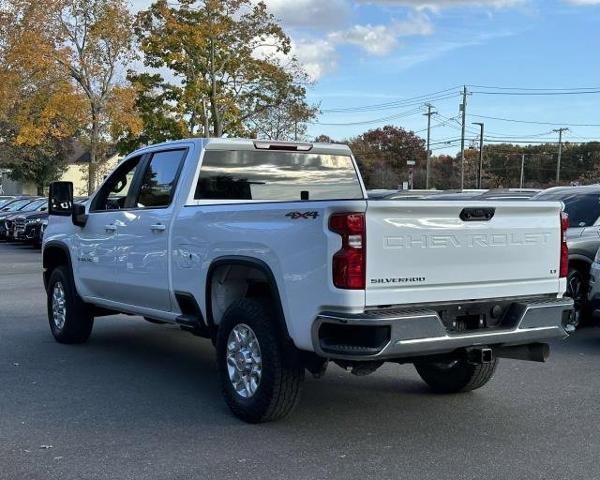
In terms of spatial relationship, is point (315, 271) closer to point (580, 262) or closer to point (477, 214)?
point (477, 214)

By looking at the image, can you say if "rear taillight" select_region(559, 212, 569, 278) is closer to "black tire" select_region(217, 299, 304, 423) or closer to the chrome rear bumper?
the chrome rear bumper

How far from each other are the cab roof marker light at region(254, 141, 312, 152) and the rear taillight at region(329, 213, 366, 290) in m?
2.52

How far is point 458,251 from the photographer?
199 inches

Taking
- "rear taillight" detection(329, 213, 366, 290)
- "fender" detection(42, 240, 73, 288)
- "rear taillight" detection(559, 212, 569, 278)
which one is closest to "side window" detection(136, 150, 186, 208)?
"fender" detection(42, 240, 73, 288)

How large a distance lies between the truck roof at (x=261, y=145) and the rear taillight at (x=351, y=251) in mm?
2410

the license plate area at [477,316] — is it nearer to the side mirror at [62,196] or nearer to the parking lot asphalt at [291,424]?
the parking lot asphalt at [291,424]

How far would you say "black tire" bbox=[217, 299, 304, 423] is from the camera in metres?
5.26

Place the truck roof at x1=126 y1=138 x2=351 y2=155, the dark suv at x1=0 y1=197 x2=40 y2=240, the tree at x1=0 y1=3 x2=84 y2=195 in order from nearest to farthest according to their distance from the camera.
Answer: the truck roof at x1=126 y1=138 x2=351 y2=155 < the dark suv at x1=0 y1=197 x2=40 y2=240 < the tree at x1=0 y1=3 x2=84 y2=195

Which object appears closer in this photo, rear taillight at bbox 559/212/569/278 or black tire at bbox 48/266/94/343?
rear taillight at bbox 559/212/569/278

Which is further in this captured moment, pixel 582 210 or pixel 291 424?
pixel 582 210

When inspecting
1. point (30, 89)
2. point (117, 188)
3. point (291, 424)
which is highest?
point (30, 89)

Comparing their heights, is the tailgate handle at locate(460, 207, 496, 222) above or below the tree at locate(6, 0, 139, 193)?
below

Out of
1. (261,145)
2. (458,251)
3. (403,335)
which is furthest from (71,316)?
(458,251)

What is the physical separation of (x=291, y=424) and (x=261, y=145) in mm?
2713
